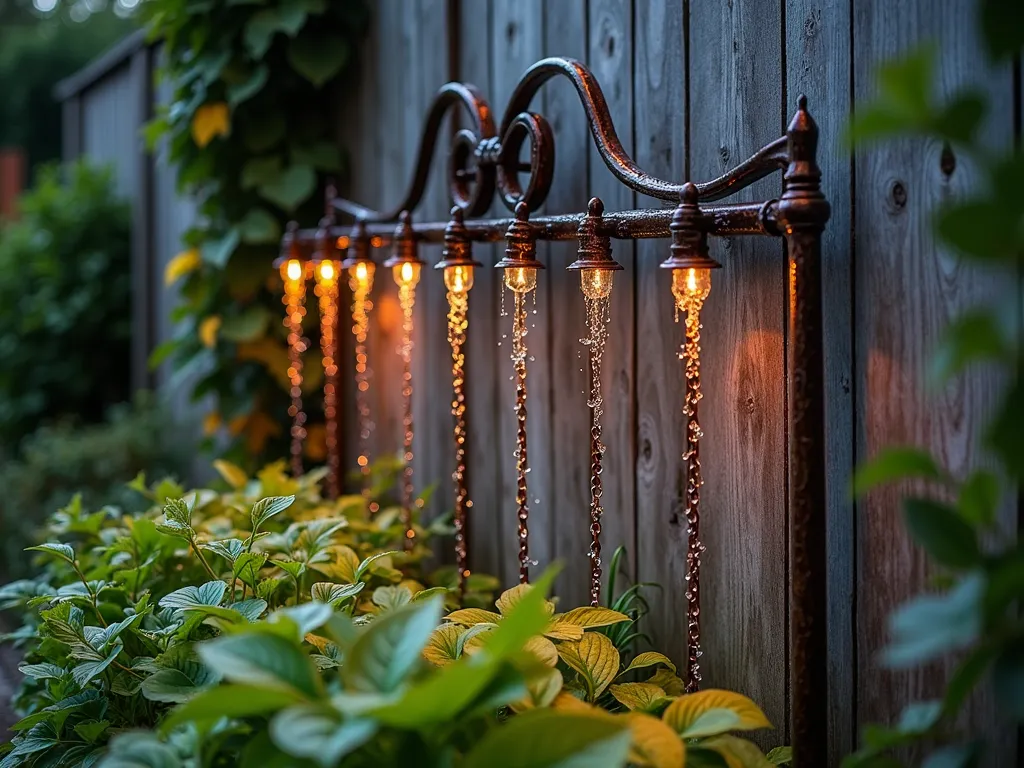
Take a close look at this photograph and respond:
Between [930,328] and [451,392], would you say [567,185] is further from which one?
[930,328]

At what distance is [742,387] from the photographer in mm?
1524

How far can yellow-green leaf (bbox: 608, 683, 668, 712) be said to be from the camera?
1327 mm

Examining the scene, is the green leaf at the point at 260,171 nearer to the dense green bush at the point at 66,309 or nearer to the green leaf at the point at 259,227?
the green leaf at the point at 259,227

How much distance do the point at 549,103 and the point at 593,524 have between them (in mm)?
865

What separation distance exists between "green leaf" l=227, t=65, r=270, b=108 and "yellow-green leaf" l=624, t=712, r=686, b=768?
218 centimetres

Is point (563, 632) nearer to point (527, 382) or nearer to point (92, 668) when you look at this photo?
point (92, 668)

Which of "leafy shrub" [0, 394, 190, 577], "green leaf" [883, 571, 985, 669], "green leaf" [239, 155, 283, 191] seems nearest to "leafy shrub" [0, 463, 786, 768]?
"green leaf" [883, 571, 985, 669]

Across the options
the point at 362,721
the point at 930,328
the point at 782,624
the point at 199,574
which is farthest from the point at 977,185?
the point at 199,574

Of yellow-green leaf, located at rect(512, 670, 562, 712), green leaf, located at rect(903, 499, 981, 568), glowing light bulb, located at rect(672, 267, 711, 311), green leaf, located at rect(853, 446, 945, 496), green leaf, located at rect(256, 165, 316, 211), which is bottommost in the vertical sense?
yellow-green leaf, located at rect(512, 670, 562, 712)

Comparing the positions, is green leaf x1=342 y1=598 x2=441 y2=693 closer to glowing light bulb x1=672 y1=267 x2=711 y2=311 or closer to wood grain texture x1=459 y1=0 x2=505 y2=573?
glowing light bulb x1=672 y1=267 x2=711 y2=311

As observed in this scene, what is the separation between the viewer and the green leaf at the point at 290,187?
2916 millimetres

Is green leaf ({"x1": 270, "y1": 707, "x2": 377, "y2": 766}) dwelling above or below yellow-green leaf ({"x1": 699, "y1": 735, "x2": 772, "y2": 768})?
above

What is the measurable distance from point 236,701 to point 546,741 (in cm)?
27

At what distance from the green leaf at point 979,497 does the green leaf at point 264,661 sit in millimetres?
577
